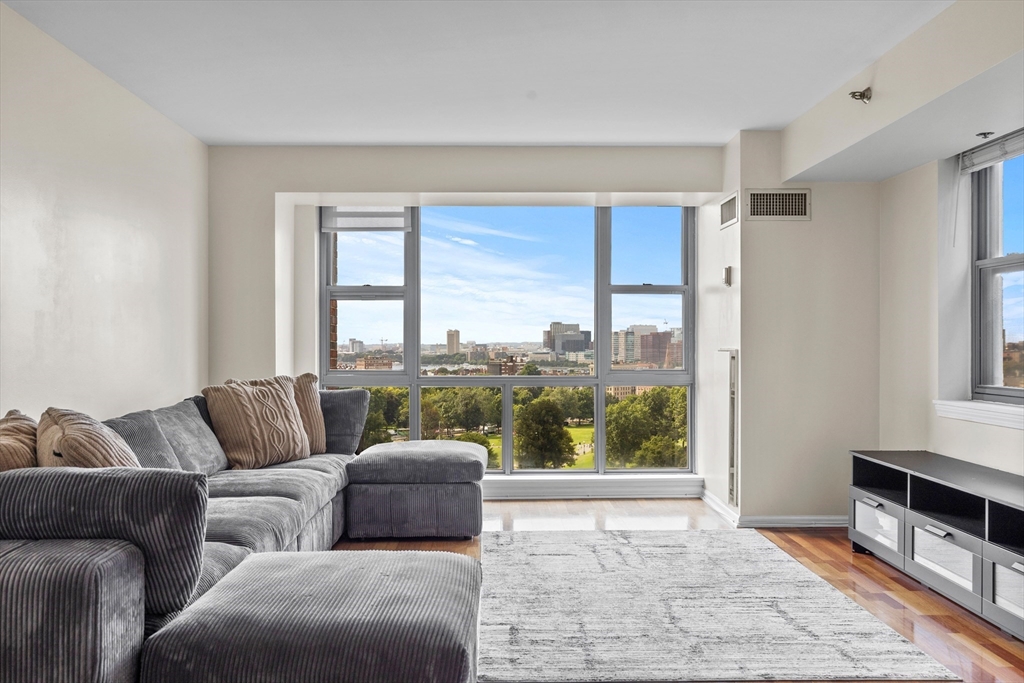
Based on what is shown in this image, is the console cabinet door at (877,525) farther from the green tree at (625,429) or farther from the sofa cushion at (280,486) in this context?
the sofa cushion at (280,486)

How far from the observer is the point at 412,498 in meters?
4.26

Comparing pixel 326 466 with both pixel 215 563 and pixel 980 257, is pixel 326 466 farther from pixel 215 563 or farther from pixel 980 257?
pixel 980 257

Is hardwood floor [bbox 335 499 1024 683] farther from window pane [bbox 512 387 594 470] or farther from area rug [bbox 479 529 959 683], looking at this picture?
window pane [bbox 512 387 594 470]

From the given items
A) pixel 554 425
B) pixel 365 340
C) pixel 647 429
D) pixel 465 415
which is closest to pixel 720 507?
pixel 647 429

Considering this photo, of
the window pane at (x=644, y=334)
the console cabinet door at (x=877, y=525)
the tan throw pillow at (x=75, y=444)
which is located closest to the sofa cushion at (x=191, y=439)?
the tan throw pillow at (x=75, y=444)

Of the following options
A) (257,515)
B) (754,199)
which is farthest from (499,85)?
(257,515)

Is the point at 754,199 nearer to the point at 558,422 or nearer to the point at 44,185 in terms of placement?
the point at 558,422

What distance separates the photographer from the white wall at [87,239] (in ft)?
9.89

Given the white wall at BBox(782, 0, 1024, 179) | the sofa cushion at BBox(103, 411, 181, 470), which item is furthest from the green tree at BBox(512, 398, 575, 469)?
the sofa cushion at BBox(103, 411, 181, 470)

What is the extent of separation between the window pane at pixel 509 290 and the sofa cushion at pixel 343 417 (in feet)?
3.54

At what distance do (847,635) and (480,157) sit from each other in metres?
3.58

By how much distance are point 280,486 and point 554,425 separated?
2.75 meters

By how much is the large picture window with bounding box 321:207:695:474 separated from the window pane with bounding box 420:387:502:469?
1cm

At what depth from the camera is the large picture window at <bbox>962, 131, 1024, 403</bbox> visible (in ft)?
12.4
